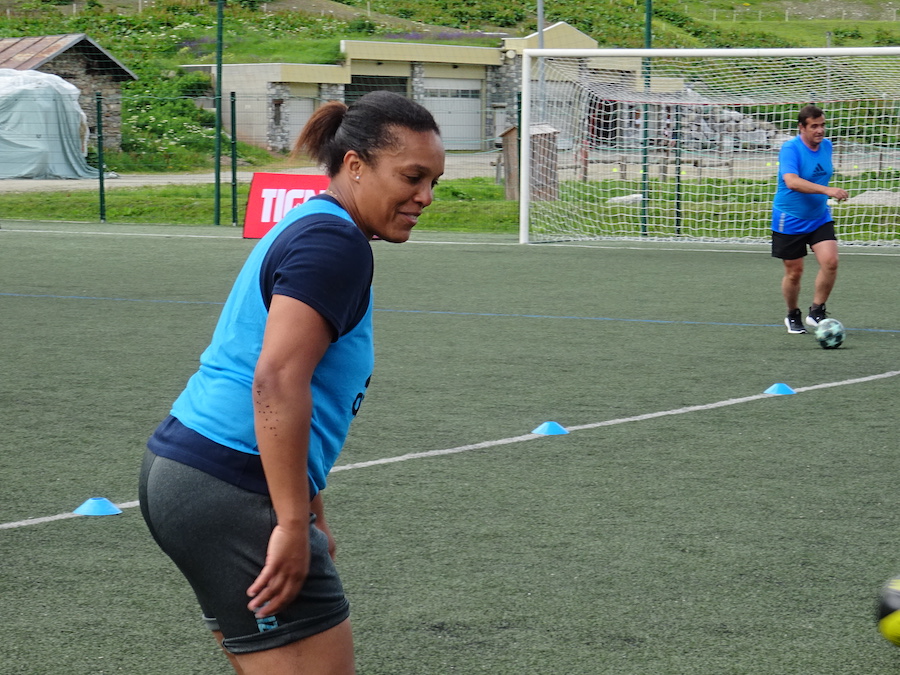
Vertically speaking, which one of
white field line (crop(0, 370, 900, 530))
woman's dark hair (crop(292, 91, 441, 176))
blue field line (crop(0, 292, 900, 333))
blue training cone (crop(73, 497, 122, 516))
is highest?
woman's dark hair (crop(292, 91, 441, 176))

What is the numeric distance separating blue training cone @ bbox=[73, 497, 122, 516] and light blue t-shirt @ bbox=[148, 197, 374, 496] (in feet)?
9.24

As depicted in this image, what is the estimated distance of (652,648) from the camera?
3.74 m

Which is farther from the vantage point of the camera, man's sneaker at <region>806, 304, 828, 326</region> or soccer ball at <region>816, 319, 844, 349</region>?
man's sneaker at <region>806, 304, 828, 326</region>

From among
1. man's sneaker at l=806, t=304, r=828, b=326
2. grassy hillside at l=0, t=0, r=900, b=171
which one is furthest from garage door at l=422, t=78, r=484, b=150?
man's sneaker at l=806, t=304, r=828, b=326

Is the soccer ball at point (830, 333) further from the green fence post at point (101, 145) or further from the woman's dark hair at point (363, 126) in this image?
the green fence post at point (101, 145)

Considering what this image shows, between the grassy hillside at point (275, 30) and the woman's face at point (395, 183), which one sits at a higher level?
the grassy hillside at point (275, 30)

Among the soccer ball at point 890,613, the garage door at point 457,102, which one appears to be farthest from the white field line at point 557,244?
the garage door at point 457,102

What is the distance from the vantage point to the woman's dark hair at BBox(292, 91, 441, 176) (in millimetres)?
2410

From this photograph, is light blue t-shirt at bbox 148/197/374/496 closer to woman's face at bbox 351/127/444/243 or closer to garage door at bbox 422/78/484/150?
woman's face at bbox 351/127/444/243

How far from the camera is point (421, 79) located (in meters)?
46.9

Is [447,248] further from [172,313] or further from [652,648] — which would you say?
[652,648]

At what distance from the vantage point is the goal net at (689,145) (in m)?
18.2

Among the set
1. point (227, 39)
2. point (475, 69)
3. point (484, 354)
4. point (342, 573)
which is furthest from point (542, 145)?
point (227, 39)

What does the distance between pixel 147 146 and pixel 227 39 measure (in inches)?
700
